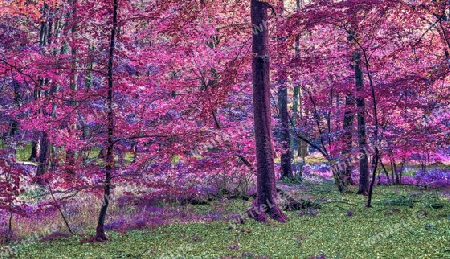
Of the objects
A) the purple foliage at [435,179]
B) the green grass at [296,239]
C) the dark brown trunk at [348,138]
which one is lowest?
the purple foliage at [435,179]

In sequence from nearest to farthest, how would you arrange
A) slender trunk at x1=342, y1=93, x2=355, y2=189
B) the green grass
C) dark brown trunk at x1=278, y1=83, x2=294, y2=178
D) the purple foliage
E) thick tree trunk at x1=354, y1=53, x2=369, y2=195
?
the green grass, thick tree trunk at x1=354, y1=53, x2=369, y2=195, slender trunk at x1=342, y1=93, x2=355, y2=189, the purple foliage, dark brown trunk at x1=278, y1=83, x2=294, y2=178

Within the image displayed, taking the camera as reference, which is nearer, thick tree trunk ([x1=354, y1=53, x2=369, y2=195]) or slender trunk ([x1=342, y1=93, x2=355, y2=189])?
thick tree trunk ([x1=354, y1=53, x2=369, y2=195])

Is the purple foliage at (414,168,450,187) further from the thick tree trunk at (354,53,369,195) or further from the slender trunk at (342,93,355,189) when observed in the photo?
the thick tree trunk at (354,53,369,195)

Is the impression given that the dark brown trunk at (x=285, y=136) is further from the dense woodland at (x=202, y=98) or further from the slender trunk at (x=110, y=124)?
the slender trunk at (x=110, y=124)

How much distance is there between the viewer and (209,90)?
39.8ft

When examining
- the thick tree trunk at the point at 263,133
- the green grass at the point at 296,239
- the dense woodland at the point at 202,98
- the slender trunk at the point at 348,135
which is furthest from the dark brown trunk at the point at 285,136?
the thick tree trunk at the point at 263,133

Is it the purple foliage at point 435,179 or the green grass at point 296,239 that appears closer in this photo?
the green grass at point 296,239

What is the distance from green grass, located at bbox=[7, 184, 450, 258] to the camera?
23.3 ft

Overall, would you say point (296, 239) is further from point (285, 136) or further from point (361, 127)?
point (285, 136)

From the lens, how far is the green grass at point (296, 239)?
23.3ft

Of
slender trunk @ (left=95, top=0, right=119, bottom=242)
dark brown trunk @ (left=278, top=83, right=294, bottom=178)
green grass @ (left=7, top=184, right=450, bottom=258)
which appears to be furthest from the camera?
dark brown trunk @ (left=278, top=83, right=294, bottom=178)

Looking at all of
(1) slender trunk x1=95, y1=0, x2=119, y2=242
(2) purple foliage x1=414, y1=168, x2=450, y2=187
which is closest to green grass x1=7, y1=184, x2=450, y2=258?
(1) slender trunk x1=95, y1=0, x2=119, y2=242

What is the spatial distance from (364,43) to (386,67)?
113 inches

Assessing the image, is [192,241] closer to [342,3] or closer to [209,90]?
[209,90]
